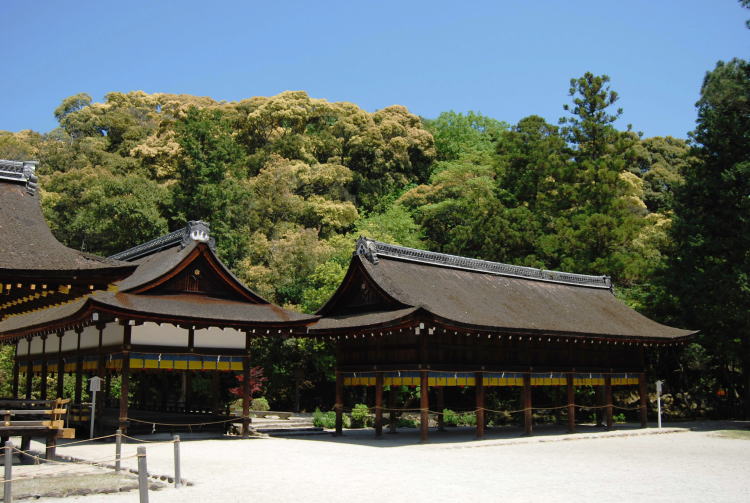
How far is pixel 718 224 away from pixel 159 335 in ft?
77.1

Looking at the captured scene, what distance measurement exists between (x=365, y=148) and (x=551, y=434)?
1698 inches

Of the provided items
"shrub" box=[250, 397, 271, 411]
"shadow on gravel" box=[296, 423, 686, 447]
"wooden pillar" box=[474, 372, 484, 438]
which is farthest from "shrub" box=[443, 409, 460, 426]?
"shrub" box=[250, 397, 271, 411]

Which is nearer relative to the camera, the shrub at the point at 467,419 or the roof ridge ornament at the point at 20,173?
the roof ridge ornament at the point at 20,173

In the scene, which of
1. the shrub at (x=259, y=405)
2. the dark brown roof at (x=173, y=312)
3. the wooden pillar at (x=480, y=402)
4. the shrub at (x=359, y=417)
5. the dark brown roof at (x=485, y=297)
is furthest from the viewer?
the shrub at (x=259, y=405)

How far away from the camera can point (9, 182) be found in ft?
55.9

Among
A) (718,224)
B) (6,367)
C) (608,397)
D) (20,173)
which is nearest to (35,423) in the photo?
(20,173)

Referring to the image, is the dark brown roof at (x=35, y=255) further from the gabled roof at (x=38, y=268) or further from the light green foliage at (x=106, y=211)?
the light green foliage at (x=106, y=211)

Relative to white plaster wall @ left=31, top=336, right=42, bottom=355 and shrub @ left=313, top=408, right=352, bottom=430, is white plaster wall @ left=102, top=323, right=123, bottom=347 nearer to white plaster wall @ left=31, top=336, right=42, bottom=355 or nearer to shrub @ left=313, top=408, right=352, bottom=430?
white plaster wall @ left=31, top=336, right=42, bottom=355

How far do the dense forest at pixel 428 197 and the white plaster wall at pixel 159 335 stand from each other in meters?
12.3

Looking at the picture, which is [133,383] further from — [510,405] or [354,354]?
[510,405]

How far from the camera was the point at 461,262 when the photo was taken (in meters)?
26.7

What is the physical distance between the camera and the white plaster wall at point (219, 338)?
22047mm

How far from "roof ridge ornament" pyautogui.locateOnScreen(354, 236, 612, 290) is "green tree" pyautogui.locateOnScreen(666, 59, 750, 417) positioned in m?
3.83

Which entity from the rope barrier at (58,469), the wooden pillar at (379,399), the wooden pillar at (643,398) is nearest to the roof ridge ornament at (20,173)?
the rope barrier at (58,469)
